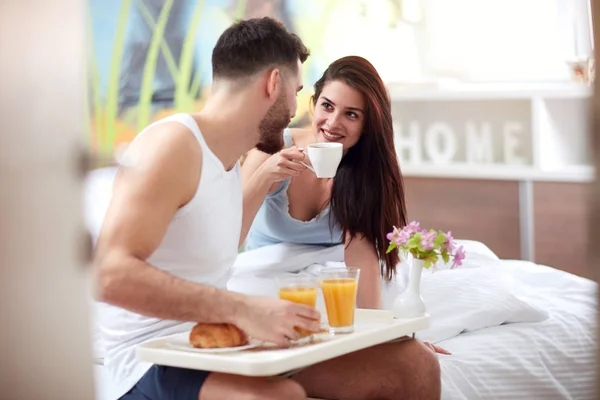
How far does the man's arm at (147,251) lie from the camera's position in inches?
47.3

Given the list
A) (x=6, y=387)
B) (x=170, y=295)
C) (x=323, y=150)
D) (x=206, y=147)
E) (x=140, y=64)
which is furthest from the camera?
(x=140, y=64)

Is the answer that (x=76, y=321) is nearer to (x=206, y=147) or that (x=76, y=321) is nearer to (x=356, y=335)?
(x=356, y=335)

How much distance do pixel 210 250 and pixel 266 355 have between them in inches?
14.0

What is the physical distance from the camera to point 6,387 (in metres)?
0.56

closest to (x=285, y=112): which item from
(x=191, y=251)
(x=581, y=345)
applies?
(x=191, y=251)

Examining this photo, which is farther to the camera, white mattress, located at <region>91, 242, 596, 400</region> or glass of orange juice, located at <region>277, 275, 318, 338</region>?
white mattress, located at <region>91, 242, 596, 400</region>

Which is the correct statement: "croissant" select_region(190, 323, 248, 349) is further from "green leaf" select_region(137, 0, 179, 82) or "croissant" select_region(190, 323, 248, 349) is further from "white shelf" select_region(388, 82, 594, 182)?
"white shelf" select_region(388, 82, 594, 182)

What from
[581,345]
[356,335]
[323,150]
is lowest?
[581,345]

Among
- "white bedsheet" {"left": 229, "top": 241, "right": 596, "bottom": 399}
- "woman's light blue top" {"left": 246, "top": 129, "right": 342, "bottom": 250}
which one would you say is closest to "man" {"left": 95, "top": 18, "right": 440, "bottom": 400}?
"white bedsheet" {"left": 229, "top": 241, "right": 596, "bottom": 399}

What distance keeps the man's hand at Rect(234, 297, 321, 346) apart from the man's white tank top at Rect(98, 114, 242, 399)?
0.25 meters

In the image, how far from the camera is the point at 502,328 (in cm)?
197

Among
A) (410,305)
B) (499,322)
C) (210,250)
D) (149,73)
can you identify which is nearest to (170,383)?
(210,250)

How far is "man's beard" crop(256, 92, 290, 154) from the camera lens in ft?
4.95

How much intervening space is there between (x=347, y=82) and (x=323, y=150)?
0.42 meters
